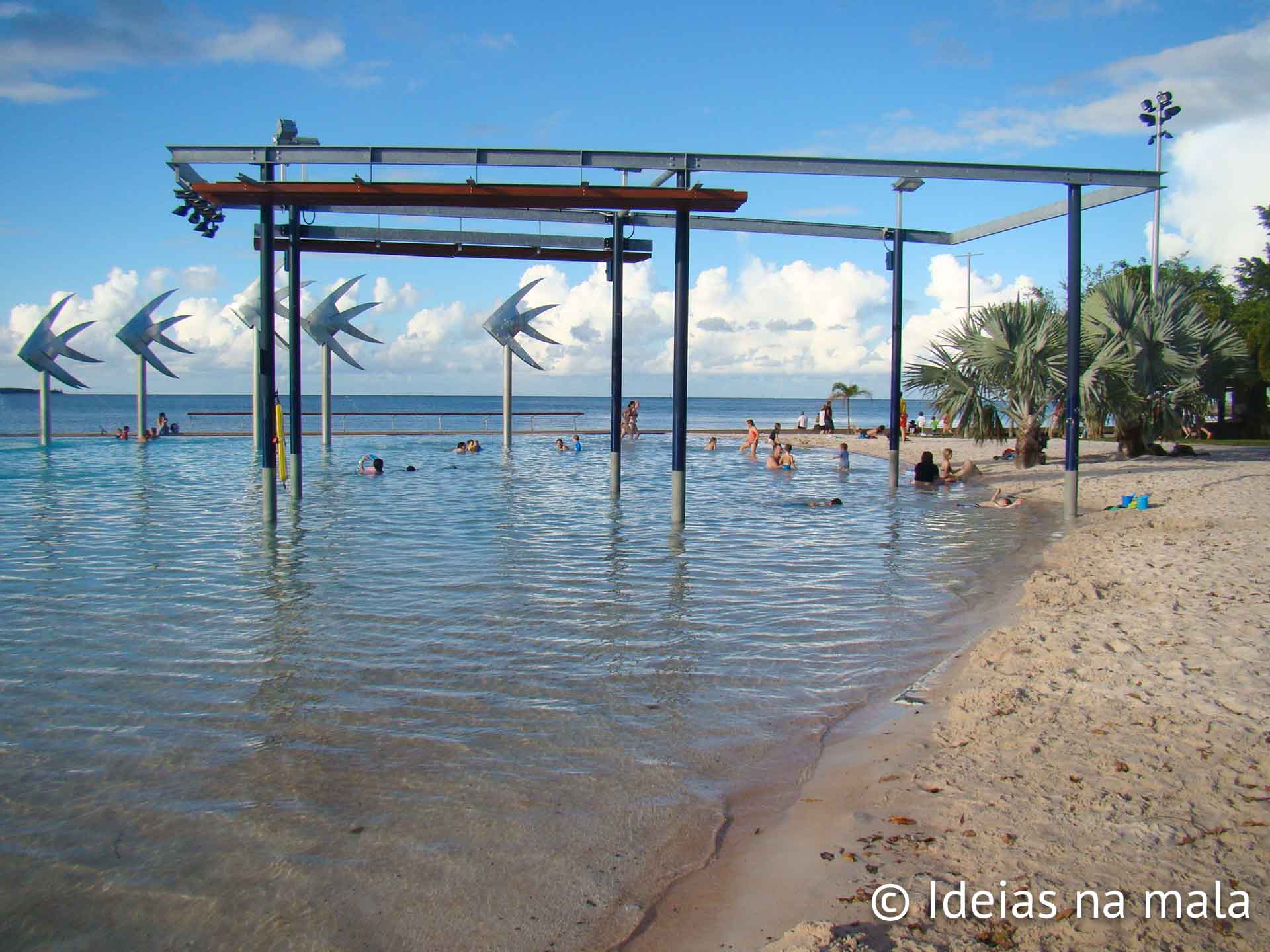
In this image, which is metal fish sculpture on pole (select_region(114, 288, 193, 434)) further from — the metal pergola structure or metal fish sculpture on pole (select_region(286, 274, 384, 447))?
the metal pergola structure

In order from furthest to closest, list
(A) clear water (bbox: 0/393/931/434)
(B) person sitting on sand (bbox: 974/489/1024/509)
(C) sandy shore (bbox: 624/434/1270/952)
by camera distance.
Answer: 1. (A) clear water (bbox: 0/393/931/434)
2. (B) person sitting on sand (bbox: 974/489/1024/509)
3. (C) sandy shore (bbox: 624/434/1270/952)

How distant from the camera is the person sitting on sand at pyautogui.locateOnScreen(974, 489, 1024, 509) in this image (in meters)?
17.9

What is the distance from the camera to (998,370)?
20.7m

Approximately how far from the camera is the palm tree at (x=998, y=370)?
20.0 metres

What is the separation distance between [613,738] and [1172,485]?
55.3 feet

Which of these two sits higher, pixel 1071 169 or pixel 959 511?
pixel 1071 169

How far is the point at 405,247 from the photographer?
18266 mm

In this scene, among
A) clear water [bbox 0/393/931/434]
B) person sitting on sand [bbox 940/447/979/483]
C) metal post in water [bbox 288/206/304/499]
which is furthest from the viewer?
clear water [bbox 0/393/931/434]

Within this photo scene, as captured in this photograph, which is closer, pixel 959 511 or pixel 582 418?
pixel 959 511

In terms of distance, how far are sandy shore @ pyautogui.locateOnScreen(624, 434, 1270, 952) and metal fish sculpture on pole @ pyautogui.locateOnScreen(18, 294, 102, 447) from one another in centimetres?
3757

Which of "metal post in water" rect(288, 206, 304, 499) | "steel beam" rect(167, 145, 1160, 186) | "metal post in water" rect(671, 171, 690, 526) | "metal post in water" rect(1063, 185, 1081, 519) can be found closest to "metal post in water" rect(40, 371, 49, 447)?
"metal post in water" rect(288, 206, 304, 499)

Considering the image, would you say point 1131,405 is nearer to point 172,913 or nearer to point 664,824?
point 664,824

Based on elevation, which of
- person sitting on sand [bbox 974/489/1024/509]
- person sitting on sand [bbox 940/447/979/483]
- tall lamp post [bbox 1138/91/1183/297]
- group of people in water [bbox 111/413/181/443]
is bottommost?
person sitting on sand [bbox 974/489/1024/509]

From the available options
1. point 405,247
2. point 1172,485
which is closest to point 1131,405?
point 1172,485
